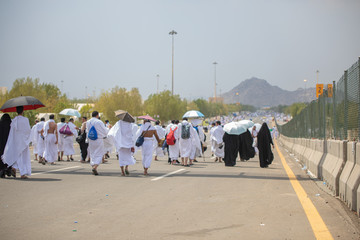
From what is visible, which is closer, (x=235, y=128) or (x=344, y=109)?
(x=344, y=109)

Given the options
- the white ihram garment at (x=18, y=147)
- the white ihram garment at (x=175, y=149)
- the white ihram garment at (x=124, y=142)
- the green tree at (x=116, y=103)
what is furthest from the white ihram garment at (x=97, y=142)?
the green tree at (x=116, y=103)

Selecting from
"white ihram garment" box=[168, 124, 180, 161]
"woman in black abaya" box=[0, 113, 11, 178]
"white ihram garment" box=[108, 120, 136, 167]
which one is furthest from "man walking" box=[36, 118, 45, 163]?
"white ihram garment" box=[108, 120, 136, 167]

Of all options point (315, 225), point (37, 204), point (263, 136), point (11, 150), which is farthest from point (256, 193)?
point (263, 136)

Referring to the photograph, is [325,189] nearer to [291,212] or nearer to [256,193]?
[256,193]

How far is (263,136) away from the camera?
18.6m

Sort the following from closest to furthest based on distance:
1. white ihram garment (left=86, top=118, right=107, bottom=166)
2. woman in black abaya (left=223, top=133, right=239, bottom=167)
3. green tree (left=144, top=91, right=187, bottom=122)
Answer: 1. white ihram garment (left=86, top=118, right=107, bottom=166)
2. woman in black abaya (left=223, top=133, right=239, bottom=167)
3. green tree (left=144, top=91, right=187, bottom=122)

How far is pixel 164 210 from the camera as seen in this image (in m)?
→ 7.72

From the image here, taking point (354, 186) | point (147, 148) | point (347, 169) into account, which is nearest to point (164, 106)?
point (147, 148)

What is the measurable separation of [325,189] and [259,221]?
4.21 m

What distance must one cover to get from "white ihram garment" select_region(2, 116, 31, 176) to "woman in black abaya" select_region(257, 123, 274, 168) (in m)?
8.39

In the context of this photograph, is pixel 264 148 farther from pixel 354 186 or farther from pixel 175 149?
pixel 354 186

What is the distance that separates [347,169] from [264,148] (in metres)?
9.60

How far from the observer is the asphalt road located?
602cm

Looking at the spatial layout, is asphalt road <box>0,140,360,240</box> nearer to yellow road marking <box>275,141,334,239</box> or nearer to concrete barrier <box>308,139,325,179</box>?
yellow road marking <box>275,141,334,239</box>
